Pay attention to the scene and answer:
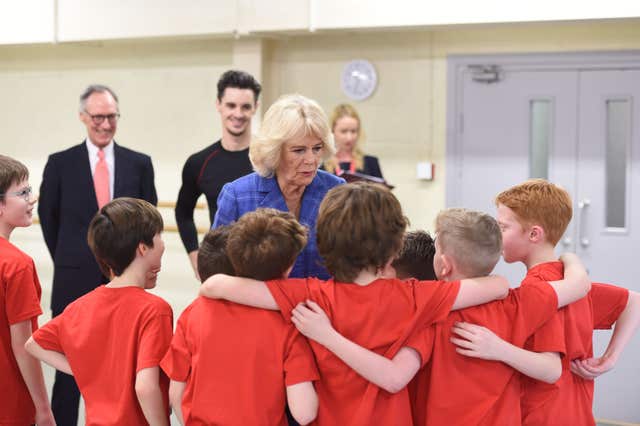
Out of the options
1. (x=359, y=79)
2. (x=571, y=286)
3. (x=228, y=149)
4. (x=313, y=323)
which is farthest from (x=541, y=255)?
(x=359, y=79)

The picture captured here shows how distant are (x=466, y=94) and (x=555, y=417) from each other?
3173 mm

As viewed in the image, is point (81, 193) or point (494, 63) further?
point (494, 63)

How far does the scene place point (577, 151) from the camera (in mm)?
4758

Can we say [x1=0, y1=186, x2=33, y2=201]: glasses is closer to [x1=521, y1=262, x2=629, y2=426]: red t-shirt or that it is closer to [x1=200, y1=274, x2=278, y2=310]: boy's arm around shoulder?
[x1=200, y1=274, x2=278, y2=310]: boy's arm around shoulder

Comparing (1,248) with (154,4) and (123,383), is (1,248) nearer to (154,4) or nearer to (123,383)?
(123,383)

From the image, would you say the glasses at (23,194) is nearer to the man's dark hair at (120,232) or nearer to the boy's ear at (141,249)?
the man's dark hair at (120,232)

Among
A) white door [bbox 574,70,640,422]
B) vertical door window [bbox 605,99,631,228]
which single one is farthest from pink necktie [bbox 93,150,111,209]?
vertical door window [bbox 605,99,631,228]

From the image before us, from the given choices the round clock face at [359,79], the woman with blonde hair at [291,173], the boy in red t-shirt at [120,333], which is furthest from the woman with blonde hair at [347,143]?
the boy in red t-shirt at [120,333]

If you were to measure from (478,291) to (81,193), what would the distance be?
228cm

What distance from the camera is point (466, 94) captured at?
196 inches

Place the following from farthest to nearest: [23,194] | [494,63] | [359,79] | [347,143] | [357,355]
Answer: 1. [359,79]
2. [494,63]
3. [347,143]
4. [23,194]
5. [357,355]

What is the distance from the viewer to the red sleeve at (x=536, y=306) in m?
1.98

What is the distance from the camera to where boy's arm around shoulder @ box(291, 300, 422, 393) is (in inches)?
72.2

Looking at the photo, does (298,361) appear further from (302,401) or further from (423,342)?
(423,342)
